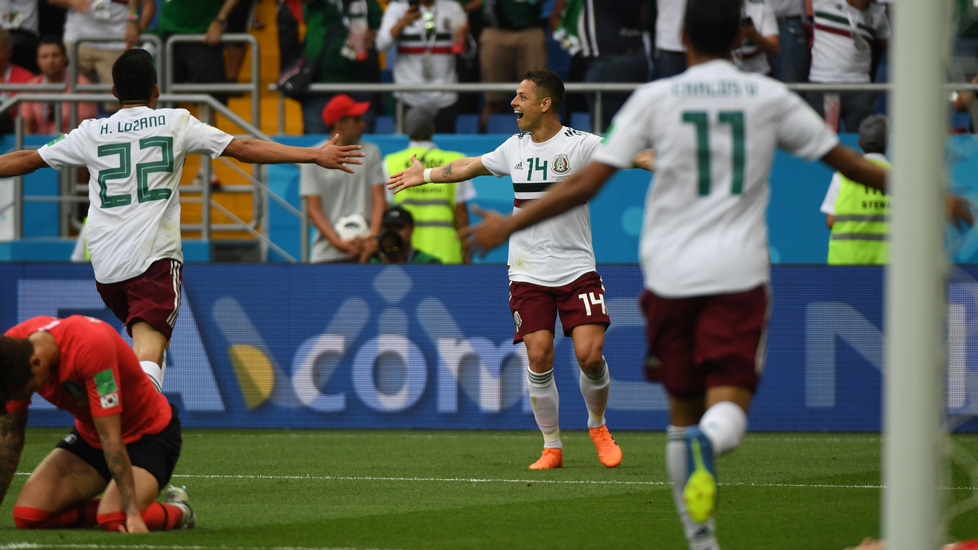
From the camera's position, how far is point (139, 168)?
7.26m

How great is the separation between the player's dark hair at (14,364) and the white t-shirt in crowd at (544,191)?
3.91 metres

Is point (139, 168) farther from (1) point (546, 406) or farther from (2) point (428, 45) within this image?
(2) point (428, 45)

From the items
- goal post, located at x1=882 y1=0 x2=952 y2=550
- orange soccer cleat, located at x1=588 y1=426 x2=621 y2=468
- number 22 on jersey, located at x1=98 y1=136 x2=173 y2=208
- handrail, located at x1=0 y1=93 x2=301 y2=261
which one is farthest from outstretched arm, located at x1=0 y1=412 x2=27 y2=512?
handrail, located at x1=0 y1=93 x2=301 y2=261

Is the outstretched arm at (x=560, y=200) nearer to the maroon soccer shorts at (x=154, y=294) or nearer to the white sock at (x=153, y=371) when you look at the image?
the white sock at (x=153, y=371)

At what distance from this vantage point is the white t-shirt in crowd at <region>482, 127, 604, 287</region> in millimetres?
8398

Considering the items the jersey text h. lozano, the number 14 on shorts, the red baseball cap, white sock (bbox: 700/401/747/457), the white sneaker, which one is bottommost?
the white sneaker

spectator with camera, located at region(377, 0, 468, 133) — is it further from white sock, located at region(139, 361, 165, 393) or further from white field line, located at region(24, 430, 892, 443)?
white sock, located at region(139, 361, 165, 393)

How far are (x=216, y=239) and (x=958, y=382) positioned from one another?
7.30m

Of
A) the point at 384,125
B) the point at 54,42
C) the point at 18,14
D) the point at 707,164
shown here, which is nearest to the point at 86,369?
the point at 707,164

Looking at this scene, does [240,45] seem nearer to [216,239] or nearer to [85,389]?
[216,239]

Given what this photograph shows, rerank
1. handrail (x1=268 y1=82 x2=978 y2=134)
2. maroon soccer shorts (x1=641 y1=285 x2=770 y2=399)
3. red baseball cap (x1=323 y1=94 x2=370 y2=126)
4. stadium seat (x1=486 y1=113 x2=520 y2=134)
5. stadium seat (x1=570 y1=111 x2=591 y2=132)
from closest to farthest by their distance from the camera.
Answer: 1. maroon soccer shorts (x1=641 y1=285 x2=770 y2=399)
2. red baseball cap (x1=323 y1=94 x2=370 y2=126)
3. handrail (x1=268 y1=82 x2=978 y2=134)
4. stadium seat (x1=570 y1=111 x2=591 y2=132)
5. stadium seat (x1=486 y1=113 x2=520 y2=134)

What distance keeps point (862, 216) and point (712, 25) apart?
22.8 ft

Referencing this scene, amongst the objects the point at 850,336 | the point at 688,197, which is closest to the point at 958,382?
the point at 850,336

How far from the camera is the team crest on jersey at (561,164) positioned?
27.5 feet
